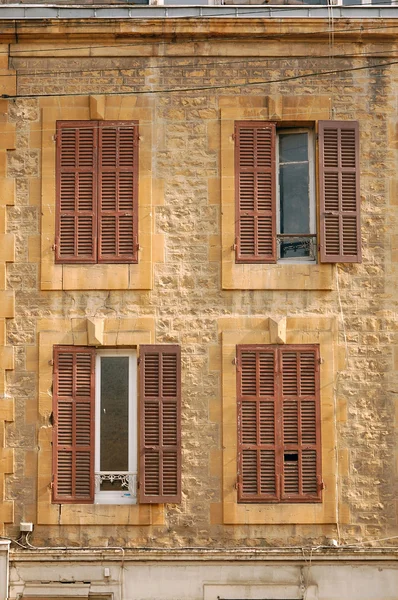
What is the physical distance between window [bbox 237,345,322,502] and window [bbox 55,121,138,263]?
249 centimetres

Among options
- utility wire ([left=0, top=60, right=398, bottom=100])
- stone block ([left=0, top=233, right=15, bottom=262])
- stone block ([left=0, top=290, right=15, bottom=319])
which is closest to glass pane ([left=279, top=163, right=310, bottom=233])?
utility wire ([left=0, top=60, right=398, bottom=100])

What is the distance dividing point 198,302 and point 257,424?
6.45 feet

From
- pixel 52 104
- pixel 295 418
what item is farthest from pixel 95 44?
pixel 295 418

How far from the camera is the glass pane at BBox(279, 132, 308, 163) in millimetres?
21688

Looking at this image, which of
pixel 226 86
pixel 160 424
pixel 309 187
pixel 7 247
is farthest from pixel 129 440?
pixel 226 86

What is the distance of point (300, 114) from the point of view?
21500 mm

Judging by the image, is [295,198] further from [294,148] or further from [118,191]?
[118,191]

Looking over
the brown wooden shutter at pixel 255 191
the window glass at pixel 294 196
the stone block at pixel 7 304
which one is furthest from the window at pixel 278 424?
the stone block at pixel 7 304

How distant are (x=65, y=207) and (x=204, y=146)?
88.5 inches

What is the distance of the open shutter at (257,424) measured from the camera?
20.7 metres

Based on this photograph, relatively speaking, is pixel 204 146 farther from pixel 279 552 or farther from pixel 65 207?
pixel 279 552

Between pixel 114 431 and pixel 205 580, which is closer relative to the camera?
pixel 205 580

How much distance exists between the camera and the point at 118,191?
21.2 m

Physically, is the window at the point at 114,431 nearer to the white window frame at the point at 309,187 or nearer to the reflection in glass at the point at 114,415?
the reflection in glass at the point at 114,415
